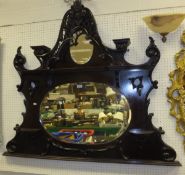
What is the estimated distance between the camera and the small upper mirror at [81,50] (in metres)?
1.66

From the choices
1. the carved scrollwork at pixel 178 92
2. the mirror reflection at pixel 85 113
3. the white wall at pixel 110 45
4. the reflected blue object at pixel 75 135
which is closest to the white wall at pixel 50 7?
the white wall at pixel 110 45

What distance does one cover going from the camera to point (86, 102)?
1671 mm

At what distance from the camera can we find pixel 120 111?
5.26 ft

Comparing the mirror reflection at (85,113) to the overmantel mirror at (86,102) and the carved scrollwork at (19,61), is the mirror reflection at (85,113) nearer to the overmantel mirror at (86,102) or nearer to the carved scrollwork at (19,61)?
the overmantel mirror at (86,102)

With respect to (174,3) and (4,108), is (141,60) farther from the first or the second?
(4,108)

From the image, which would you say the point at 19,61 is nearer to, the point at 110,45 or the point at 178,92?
the point at 110,45

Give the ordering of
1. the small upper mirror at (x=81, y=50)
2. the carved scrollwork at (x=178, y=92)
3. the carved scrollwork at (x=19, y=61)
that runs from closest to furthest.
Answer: the carved scrollwork at (x=178, y=92) → the small upper mirror at (x=81, y=50) → the carved scrollwork at (x=19, y=61)

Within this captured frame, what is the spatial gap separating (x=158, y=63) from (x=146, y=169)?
0.70 meters

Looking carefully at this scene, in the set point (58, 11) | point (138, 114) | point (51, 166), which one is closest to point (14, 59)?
point (58, 11)

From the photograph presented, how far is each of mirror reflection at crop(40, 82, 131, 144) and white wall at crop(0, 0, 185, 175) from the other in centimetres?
20

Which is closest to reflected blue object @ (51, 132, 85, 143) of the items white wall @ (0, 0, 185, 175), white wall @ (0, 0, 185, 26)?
white wall @ (0, 0, 185, 175)

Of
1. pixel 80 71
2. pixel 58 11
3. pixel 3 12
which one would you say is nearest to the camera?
pixel 80 71

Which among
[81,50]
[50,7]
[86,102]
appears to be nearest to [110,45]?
[81,50]

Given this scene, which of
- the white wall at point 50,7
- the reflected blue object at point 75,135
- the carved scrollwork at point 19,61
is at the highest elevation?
the white wall at point 50,7
